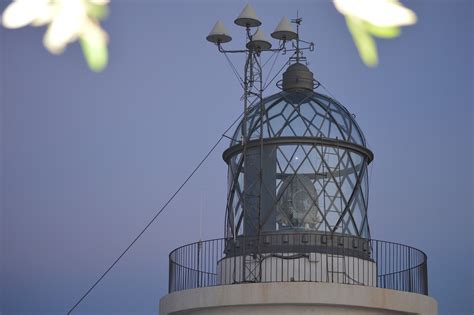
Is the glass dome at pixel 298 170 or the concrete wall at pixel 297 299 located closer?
the concrete wall at pixel 297 299

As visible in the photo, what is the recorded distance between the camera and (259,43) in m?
31.8

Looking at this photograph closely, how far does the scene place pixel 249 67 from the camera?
31.9m

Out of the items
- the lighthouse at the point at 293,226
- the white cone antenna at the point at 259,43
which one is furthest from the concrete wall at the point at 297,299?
the white cone antenna at the point at 259,43

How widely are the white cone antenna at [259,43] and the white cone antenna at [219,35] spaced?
0.54 meters

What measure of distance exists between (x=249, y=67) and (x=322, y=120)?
204cm

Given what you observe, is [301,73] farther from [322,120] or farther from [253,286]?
[253,286]

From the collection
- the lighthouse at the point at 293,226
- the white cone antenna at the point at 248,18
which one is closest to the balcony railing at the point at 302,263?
the lighthouse at the point at 293,226

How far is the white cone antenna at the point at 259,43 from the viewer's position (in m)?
31.8

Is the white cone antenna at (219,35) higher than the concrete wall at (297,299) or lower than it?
higher

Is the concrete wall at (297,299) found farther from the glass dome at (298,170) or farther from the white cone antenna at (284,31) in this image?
the white cone antenna at (284,31)

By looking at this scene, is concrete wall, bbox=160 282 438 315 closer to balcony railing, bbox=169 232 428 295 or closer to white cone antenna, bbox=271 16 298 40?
balcony railing, bbox=169 232 428 295

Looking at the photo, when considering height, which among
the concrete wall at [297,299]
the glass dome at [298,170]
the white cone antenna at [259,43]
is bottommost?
the concrete wall at [297,299]

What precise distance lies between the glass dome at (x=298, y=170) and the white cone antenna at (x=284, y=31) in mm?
1361

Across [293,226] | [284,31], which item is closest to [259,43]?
[284,31]
